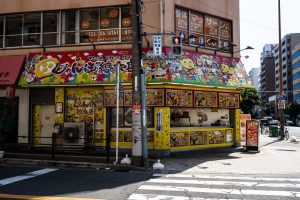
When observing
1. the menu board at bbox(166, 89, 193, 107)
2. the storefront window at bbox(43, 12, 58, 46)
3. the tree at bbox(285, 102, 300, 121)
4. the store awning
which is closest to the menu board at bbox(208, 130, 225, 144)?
the menu board at bbox(166, 89, 193, 107)

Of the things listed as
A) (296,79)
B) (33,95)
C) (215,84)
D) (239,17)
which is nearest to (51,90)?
(33,95)

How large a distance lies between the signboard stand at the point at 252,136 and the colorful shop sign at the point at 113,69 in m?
2.38

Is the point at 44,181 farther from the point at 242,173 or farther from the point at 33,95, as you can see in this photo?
the point at 33,95

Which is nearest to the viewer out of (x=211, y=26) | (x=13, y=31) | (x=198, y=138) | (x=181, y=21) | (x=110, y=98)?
(x=110, y=98)

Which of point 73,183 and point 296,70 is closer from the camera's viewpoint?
point 73,183

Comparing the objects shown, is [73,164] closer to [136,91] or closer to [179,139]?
[136,91]

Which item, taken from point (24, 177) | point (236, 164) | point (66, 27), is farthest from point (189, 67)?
point (24, 177)

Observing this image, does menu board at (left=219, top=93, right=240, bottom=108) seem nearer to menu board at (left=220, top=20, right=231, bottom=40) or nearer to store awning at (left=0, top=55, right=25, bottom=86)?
menu board at (left=220, top=20, right=231, bottom=40)

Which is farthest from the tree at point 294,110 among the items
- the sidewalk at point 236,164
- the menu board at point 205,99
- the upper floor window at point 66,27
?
the upper floor window at point 66,27

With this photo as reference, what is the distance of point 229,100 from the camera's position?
17969mm

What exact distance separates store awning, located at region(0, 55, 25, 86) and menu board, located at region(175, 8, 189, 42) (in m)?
8.10

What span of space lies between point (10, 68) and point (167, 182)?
11.2 meters

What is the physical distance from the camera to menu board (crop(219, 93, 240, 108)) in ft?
57.7

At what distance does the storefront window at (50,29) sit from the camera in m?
17.3
